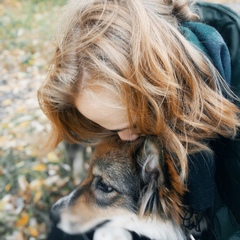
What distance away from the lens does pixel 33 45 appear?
4582mm

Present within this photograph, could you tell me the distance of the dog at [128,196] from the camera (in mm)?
1721

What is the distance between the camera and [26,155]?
3.00m

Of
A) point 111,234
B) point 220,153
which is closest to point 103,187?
point 111,234


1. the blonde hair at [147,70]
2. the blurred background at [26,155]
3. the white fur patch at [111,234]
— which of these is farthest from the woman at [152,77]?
the blurred background at [26,155]

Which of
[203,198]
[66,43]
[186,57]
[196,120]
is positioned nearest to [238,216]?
[203,198]

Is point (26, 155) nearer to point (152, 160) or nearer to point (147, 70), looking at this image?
point (152, 160)

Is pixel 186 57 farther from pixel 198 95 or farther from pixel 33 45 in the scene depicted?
pixel 33 45

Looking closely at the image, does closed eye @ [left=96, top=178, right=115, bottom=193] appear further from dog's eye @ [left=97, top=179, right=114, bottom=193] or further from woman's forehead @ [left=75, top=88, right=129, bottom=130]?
woman's forehead @ [left=75, top=88, right=129, bottom=130]

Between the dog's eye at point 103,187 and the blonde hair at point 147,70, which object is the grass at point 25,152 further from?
the blonde hair at point 147,70

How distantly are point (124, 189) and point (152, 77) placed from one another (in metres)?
0.75

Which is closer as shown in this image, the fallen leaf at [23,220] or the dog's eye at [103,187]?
the dog's eye at [103,187]

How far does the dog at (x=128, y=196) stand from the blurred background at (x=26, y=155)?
1.05ft

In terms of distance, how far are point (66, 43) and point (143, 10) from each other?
37 cm

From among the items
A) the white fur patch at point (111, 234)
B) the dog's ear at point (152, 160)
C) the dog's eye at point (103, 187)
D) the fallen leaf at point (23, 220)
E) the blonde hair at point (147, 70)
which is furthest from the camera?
the fallen leaf at point (23, 220)
